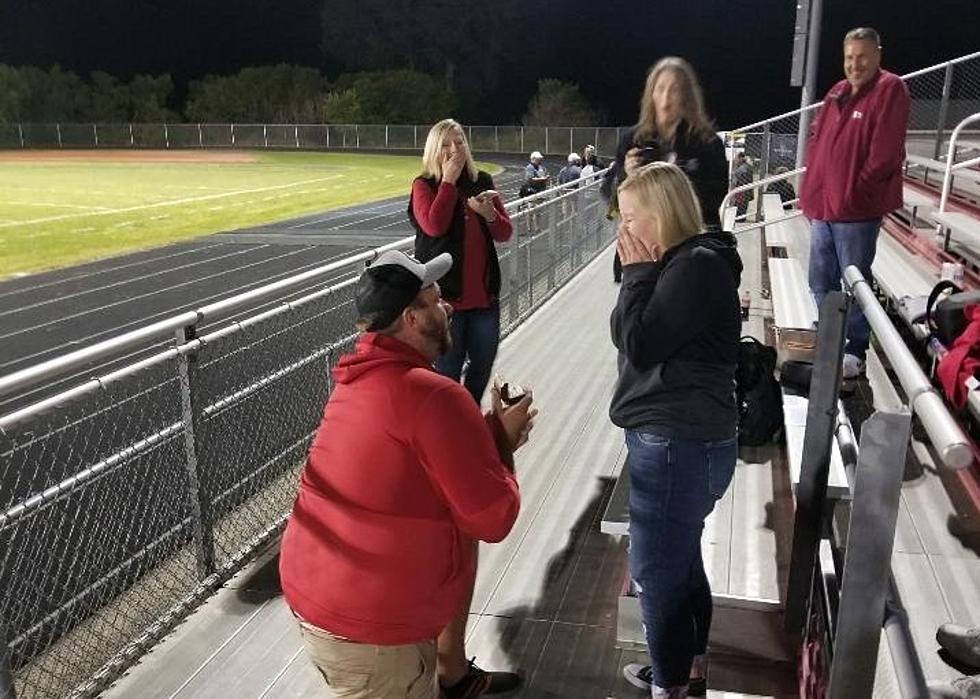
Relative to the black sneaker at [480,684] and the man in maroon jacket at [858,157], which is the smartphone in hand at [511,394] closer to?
the black sneaker at [480,684]

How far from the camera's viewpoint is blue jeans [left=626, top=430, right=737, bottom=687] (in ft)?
8.01

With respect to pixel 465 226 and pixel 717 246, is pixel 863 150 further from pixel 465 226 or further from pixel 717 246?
pixel 717 246

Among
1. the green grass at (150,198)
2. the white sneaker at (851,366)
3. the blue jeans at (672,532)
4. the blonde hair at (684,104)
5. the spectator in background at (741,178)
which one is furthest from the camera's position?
the green grass at (150,198)

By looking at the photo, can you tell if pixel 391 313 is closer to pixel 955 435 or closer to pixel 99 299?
pixel 955 435

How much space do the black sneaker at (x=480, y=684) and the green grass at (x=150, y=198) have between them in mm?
16358

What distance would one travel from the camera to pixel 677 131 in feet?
12.6

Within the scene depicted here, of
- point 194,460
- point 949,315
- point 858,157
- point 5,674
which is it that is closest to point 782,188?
point 858,157

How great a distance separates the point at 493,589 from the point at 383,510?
194 cm

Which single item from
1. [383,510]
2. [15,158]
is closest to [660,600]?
[383,510]

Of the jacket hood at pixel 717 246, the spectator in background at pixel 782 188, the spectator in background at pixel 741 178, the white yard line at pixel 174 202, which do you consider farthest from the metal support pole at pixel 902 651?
the white yard line at pixel 174 202

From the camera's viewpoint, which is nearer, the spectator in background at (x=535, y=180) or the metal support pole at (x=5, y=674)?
the metal support pole at (x=5, y=674)

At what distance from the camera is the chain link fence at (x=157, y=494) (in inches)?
126

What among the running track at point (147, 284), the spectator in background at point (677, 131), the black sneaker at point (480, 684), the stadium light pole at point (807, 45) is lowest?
the running track at point (147, 284)

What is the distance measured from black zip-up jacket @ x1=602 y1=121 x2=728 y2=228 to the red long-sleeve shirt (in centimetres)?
88
